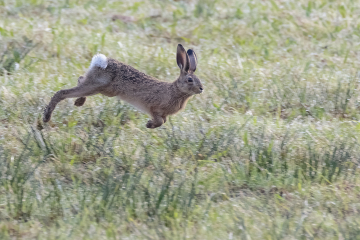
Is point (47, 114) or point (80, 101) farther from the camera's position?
point (80, 101)

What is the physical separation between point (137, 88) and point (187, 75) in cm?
52

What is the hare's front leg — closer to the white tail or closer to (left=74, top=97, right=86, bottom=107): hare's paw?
the white tail

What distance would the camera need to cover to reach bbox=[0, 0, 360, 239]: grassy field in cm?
393

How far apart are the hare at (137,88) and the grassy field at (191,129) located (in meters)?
0.22

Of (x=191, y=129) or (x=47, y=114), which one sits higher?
(x=191, y=129)

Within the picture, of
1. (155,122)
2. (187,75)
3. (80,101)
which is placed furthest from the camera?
(80,101)

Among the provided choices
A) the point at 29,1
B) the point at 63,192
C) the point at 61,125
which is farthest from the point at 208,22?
the point at 63,192

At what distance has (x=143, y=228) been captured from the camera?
381 centimetres

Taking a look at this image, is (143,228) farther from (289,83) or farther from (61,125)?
(289,83)

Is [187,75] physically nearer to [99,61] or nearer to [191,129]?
[191,129]

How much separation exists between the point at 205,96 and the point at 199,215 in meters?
2.44

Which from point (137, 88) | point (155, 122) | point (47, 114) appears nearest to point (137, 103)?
point (137, 88)

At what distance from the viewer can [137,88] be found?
17.9 ft

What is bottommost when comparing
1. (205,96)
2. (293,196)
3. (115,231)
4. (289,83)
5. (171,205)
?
(115,231)
